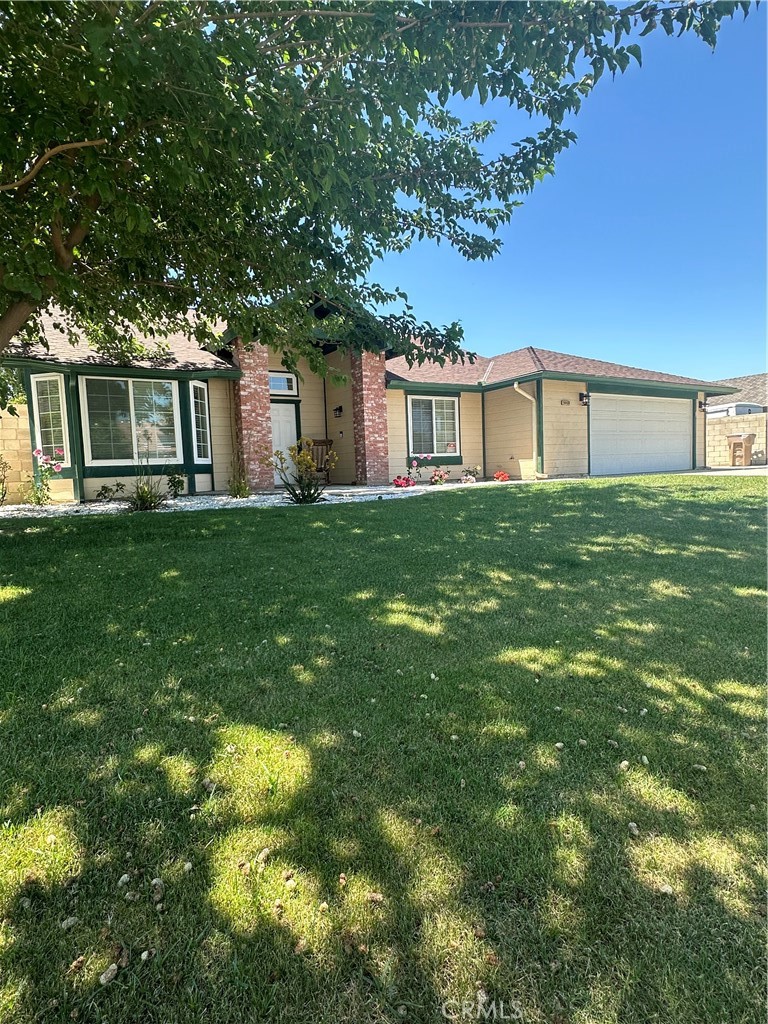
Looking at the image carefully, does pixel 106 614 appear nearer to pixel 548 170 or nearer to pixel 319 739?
pixel 319 739

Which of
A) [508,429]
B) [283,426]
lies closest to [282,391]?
[283,426]

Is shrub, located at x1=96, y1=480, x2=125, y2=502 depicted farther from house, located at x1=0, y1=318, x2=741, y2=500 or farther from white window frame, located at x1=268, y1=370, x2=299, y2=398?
white window frame, located at x1=268, y1=370, x2=299, y2=398

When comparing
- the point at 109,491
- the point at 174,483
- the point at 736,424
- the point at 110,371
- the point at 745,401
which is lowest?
the point at 109,491

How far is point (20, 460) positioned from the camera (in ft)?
35.6

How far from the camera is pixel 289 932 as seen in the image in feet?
4.29

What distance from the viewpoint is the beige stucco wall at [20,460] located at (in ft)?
35.1

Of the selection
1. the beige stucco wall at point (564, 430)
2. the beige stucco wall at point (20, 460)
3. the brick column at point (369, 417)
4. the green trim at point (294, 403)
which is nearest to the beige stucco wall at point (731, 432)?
the beige stucco wall at point (564, 430)

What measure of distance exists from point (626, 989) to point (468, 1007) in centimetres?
37

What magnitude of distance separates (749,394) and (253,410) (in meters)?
24.7

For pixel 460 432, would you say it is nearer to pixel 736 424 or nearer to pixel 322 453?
pixel 322 453

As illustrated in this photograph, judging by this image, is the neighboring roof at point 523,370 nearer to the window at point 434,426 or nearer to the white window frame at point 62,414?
the window at point 434,426

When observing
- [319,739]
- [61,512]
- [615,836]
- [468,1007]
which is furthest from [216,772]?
[61,512]

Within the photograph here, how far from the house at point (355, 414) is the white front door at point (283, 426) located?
39 mm

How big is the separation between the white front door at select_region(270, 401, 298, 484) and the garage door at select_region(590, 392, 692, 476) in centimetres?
908
